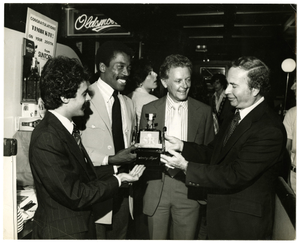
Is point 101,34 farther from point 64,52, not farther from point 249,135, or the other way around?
point 249,135

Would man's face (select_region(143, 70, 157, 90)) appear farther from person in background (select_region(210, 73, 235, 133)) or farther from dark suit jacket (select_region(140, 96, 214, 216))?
person in background (select_region(210, 73, 235, 133))

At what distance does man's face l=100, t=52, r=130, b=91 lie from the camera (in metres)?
2.38

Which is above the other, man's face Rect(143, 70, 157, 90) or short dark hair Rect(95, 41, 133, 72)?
short dark hair Rect(95, 41, 133, 72)

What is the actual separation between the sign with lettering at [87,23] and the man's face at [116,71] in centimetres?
60

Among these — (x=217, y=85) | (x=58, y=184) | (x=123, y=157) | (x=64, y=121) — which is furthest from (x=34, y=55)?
(x=217, y=85)

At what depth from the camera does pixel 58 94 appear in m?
1.69

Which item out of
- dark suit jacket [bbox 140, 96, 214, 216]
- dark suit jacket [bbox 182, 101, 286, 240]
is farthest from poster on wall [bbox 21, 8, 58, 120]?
dark suit jacket [bbox 182, 101, 286, 240]

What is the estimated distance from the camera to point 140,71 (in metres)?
3.37

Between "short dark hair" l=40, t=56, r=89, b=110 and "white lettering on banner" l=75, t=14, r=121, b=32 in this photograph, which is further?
"white lettering on banner" l=75, t=14, r=121, b=32

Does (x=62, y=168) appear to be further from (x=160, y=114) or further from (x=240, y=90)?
(x=240, y=90)

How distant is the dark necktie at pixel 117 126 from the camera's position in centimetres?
237

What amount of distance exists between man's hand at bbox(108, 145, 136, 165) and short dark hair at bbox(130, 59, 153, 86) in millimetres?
1317

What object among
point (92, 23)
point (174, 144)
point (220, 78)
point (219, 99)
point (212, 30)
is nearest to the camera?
point (174, 144)

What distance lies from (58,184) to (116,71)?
4.12 ft
